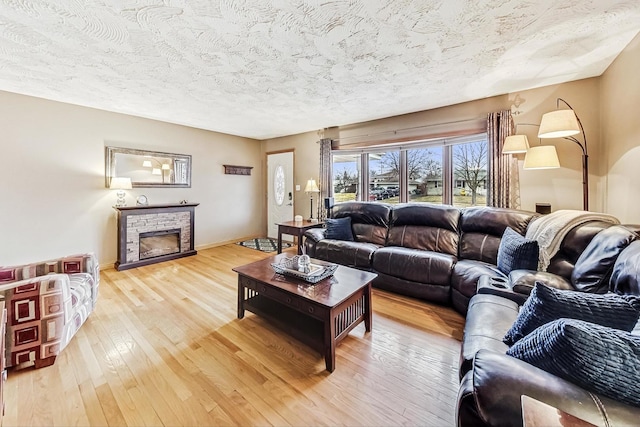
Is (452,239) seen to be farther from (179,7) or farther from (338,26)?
(179,7)

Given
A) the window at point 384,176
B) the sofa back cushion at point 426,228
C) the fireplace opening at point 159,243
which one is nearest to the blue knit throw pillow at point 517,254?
the sofa back cushion at point 426,228

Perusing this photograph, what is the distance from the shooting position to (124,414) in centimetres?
140

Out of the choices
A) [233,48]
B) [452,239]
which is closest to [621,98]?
[452,239]

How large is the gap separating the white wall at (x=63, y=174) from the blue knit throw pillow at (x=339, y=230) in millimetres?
2893

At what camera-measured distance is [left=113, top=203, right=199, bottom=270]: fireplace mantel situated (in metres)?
3.87

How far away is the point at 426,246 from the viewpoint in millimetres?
3219

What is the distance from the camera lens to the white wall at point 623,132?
2.12 meters

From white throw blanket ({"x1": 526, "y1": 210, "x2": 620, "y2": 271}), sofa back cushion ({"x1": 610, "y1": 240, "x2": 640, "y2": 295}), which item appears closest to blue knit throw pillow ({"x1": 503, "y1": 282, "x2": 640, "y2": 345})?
sofa back cushion ({"x1": 610, "y1": 240, "x2": 640, "y2": 295})

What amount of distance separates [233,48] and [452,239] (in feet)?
9.99

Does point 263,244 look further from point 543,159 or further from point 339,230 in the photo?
point 543,159

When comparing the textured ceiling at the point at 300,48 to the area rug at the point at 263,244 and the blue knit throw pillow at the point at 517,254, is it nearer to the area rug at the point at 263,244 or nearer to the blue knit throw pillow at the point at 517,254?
the blue knit throw pillow at the point at 517,254

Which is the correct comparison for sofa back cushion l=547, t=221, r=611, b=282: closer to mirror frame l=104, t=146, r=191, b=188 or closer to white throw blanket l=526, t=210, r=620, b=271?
white throw blanket l=526, t=210, r=620, b=271

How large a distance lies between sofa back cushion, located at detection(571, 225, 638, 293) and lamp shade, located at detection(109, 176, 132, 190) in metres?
5.09

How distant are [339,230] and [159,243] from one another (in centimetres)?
308
